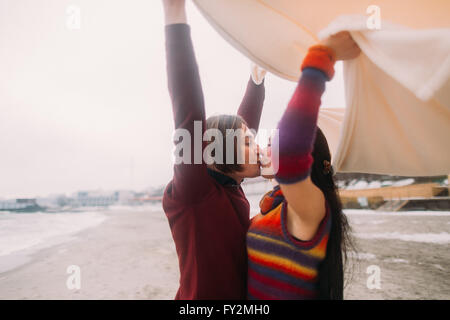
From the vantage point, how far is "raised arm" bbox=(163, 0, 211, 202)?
0.88m

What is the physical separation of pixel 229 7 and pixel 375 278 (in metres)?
4.95

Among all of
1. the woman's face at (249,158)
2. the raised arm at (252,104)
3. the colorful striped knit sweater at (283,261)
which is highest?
the raised arm at (252,104)

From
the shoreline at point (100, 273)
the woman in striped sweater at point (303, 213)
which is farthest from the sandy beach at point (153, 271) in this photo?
the woman in striped sweater at point (303, 213)

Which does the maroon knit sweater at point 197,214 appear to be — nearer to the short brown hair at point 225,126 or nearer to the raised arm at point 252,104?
the short brown hair at point 225,126

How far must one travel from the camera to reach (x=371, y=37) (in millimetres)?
808

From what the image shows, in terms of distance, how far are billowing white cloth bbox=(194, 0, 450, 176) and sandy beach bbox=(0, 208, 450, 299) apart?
3430mm

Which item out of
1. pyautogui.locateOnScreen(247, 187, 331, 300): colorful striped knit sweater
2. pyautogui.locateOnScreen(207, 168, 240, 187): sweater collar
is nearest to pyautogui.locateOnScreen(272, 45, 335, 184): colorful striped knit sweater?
pyautogui.locateOnScreen(247, 187, 331, 300): colorful striped knit sweater

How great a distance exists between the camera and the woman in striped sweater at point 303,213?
0.76m

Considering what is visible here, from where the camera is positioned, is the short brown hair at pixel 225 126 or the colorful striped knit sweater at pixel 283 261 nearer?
the colorful striped knit sweater at pixel 283 261

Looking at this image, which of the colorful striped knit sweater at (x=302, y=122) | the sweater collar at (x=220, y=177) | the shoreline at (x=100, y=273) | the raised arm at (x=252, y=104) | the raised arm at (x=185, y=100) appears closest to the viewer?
the colorful striped knit sweater at (x=302, y=122)

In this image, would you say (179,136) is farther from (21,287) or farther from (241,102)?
(21,287)

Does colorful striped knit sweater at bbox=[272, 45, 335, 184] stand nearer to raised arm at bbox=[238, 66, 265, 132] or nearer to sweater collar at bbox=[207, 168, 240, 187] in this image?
sweater collar at bbox=[207, 168, 240, 187]

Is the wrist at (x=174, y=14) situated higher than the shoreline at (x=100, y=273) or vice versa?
the wrist at (x=174, y=14)
